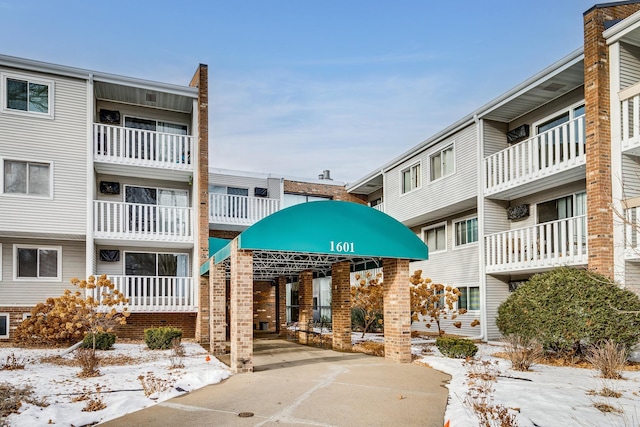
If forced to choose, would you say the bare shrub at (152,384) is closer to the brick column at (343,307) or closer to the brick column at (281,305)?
the brick column at (343,307)

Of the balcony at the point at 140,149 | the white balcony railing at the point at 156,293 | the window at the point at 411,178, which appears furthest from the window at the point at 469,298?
the balcony at the point at 140,149

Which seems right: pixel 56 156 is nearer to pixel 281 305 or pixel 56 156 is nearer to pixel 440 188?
pixel 281 305

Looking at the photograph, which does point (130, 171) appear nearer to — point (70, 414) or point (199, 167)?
point (199, 167)

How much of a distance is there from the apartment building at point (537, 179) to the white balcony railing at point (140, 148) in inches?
397

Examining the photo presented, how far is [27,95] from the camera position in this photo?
17719 mm

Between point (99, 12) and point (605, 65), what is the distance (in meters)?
13.6

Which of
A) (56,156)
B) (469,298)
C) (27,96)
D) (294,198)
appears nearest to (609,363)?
(469,298)

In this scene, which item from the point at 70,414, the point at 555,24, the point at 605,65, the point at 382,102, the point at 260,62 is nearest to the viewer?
the point at 70,414

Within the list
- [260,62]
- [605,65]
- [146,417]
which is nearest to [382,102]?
[260,62]

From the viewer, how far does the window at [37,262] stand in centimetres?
1811

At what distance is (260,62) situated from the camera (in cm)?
1703

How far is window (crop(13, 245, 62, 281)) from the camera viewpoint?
1811 cm

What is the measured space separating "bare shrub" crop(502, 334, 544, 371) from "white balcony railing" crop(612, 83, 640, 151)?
567 cm

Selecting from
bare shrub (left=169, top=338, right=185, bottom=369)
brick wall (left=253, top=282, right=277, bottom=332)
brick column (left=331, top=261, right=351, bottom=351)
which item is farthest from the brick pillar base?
brick wall (left=253, top=282, right=277, bottom=332)
